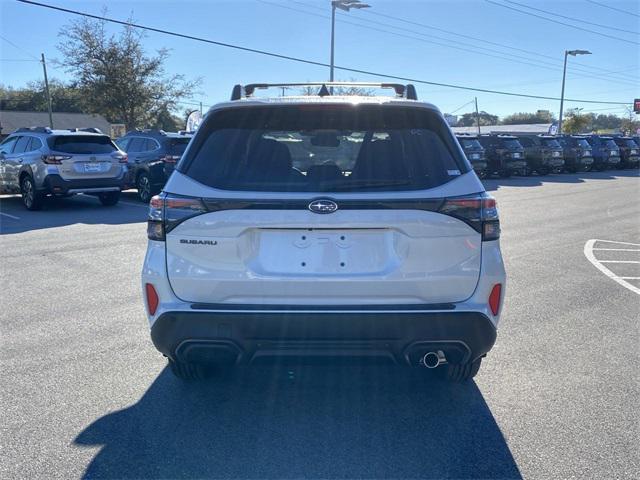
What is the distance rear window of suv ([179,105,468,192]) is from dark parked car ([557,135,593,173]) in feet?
94.5

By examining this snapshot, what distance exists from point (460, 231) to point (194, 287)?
147 centimetres

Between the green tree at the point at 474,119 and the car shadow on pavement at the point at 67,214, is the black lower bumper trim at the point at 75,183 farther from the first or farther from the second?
the green tree at the point at 474,119

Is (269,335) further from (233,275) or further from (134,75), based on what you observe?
(134,75)

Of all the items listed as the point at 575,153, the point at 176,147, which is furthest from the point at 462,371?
the point at 575,153

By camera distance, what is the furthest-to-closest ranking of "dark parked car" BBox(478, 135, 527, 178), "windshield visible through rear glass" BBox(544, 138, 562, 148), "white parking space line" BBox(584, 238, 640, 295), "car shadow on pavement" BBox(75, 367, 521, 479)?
"windshield visible through rear glass" BBox(544, 138, 562, 148)
"dark parked car" BBox(478, 135, 527, 178)
"white parking space line" BBox(584, 238, 640, 295)
"car shadow on pavement" BBox(75, 367, 521, 479)

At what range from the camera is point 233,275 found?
3.10 meters

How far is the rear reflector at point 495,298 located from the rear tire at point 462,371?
576 millimetres

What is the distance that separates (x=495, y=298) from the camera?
10.7 feet

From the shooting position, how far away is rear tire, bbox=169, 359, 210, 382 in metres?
3.77

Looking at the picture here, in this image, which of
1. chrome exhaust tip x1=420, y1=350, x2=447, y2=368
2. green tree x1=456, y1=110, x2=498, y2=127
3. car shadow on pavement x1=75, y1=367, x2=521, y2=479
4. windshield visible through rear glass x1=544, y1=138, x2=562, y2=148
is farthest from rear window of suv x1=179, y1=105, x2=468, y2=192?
green tree x1=456, y1=110, x2=498, y2=127

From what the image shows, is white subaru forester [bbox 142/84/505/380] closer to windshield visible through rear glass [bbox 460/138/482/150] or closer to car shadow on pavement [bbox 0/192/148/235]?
car shadow on pavement [bbox 0/192/148/235]

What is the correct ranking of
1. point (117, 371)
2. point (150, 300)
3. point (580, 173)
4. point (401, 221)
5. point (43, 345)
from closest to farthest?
point (401, 221) < point (150, 300) < point (117, 371) < point (43, 345) < point (580, 173)

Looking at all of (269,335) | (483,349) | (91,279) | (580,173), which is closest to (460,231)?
(483,349)

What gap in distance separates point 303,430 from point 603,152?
32.7 metres
